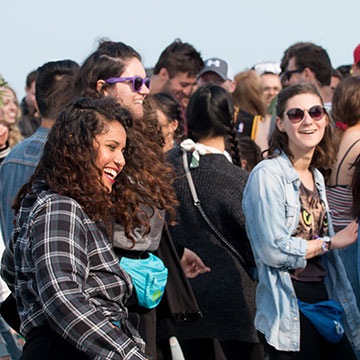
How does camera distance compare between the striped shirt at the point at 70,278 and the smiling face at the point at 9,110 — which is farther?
the smiling face at the point at 9,110

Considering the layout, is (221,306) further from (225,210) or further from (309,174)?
(309,174)

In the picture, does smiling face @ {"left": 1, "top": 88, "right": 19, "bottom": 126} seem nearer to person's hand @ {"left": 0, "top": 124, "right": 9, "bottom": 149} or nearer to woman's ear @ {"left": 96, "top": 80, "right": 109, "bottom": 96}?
person's hand @ {"left": 0, "top": 124, "right": 9, "bottom": 149}

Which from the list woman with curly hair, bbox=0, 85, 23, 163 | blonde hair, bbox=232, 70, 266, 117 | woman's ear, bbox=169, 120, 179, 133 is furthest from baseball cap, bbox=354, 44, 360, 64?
woman with curly hair, bbox=0, 85, 23, 163

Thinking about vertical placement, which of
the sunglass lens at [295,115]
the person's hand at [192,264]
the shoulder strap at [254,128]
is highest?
the sunglass lens at [295,115]

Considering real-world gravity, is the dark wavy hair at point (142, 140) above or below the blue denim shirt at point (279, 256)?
above

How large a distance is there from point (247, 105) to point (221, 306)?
3.56 m

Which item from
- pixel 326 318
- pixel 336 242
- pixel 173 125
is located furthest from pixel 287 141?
pixel 173 125

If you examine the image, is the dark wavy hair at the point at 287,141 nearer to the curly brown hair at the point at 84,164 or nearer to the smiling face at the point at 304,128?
the smiling face at the point at 304,128

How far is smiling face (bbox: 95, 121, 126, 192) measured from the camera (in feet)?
9.60

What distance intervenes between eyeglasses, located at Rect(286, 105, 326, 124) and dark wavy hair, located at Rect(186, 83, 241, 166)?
0.56 meters

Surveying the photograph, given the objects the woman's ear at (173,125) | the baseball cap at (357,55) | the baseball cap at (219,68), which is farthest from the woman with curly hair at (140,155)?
the baseball cap at (219,68)

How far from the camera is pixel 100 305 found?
270 centimetres

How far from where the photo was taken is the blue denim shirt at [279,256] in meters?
3.71

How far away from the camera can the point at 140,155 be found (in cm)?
339
